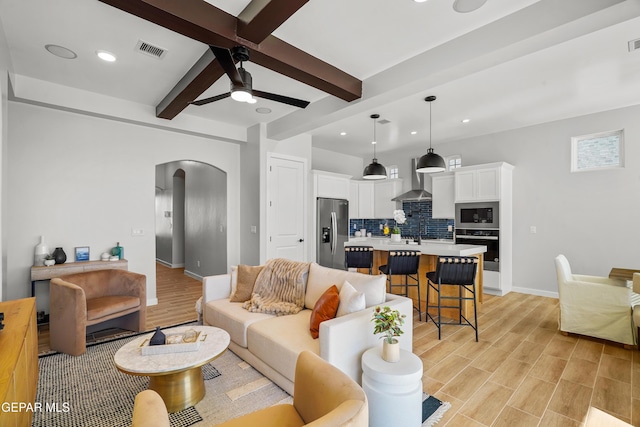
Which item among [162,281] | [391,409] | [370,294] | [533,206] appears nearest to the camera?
[391,409]

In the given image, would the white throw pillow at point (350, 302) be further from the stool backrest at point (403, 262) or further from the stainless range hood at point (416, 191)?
the stainless range hood at point (416, 191)

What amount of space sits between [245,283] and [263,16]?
2.56 m

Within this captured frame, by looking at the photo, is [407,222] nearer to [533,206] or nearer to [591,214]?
[533,206]

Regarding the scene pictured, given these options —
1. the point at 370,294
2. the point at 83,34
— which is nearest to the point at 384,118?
the point at 370,294

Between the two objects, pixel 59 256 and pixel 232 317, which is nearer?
pixel 232 317

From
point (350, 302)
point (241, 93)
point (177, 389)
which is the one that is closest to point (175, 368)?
point (177, 389)

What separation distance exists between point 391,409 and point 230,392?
1.26 metres

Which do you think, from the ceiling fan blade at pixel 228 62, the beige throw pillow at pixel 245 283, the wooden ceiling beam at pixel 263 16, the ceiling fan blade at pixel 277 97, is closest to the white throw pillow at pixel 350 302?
the beige throw pillow at pixel 245 283

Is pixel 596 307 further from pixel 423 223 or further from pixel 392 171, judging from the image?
pixel 392 171

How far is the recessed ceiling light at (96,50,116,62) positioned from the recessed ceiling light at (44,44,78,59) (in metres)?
0.24

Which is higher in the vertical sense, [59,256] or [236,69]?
[236,69]

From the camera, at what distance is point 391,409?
184 centimetres

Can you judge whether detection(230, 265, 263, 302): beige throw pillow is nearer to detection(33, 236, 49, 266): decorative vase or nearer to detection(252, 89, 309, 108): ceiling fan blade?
detection(252, 89, 309, 108): ceiling fan blade

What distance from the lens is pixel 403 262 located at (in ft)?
12.9
